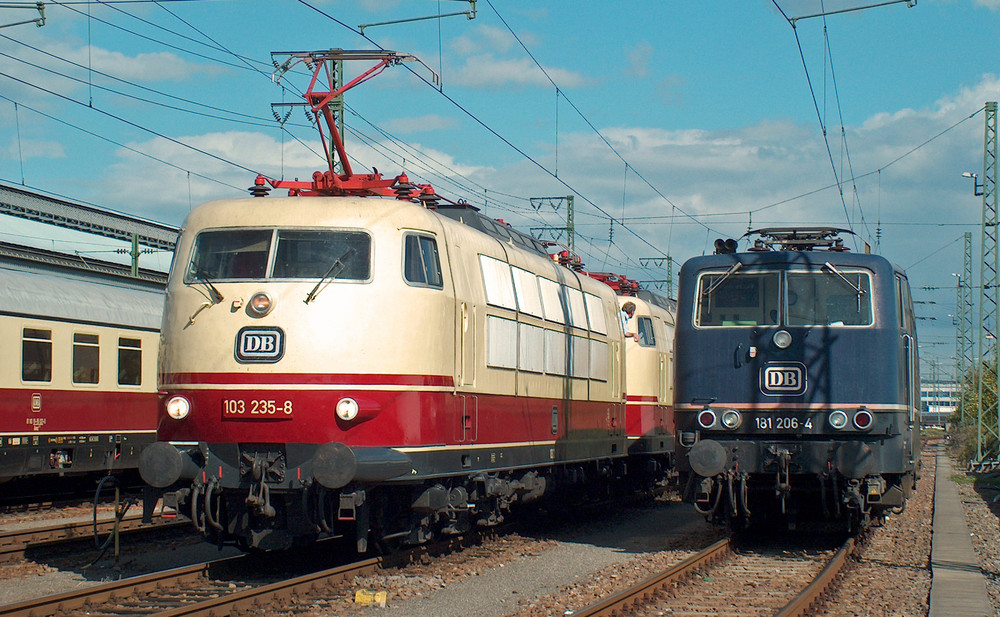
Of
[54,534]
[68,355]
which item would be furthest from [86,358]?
[54,534]

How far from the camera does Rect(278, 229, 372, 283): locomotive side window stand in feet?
34.2

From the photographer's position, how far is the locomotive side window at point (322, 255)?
10438mm

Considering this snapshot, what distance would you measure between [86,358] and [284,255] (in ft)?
28.0

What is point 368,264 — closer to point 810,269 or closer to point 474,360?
point 474,360

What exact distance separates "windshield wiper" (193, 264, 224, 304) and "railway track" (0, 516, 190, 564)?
11.2ft

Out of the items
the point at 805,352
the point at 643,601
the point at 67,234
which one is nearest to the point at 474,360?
the point at 643,601

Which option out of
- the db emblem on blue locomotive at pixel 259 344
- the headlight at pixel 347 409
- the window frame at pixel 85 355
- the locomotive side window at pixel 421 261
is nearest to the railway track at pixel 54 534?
the window frame at pixel 85 355

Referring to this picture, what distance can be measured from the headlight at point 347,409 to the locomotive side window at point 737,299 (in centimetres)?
504

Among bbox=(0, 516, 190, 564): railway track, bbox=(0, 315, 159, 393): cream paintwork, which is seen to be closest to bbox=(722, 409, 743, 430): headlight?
bbox=(0, 516, 190, 564): railway track

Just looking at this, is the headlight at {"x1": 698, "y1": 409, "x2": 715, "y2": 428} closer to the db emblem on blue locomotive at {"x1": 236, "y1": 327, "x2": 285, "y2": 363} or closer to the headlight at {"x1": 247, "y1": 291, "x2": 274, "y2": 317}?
the db emblem on blue locomotive at {"x1": 236, "y1": 327, "x2": 285, "y2": 363}

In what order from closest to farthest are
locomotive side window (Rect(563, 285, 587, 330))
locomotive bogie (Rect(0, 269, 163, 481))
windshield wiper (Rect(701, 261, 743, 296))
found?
windshield wiper (Rect(701, 261, 743, 296))
locomotive side window (Rect(563, 285, 587, 330))
locomotive bogie (Rect(0, 269, 163, 481))

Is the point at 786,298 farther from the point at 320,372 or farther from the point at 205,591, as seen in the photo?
the point at 205,591

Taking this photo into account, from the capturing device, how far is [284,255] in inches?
415

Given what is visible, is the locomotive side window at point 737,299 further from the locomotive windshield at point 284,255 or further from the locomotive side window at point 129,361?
the locomotive side window at point 129,361
